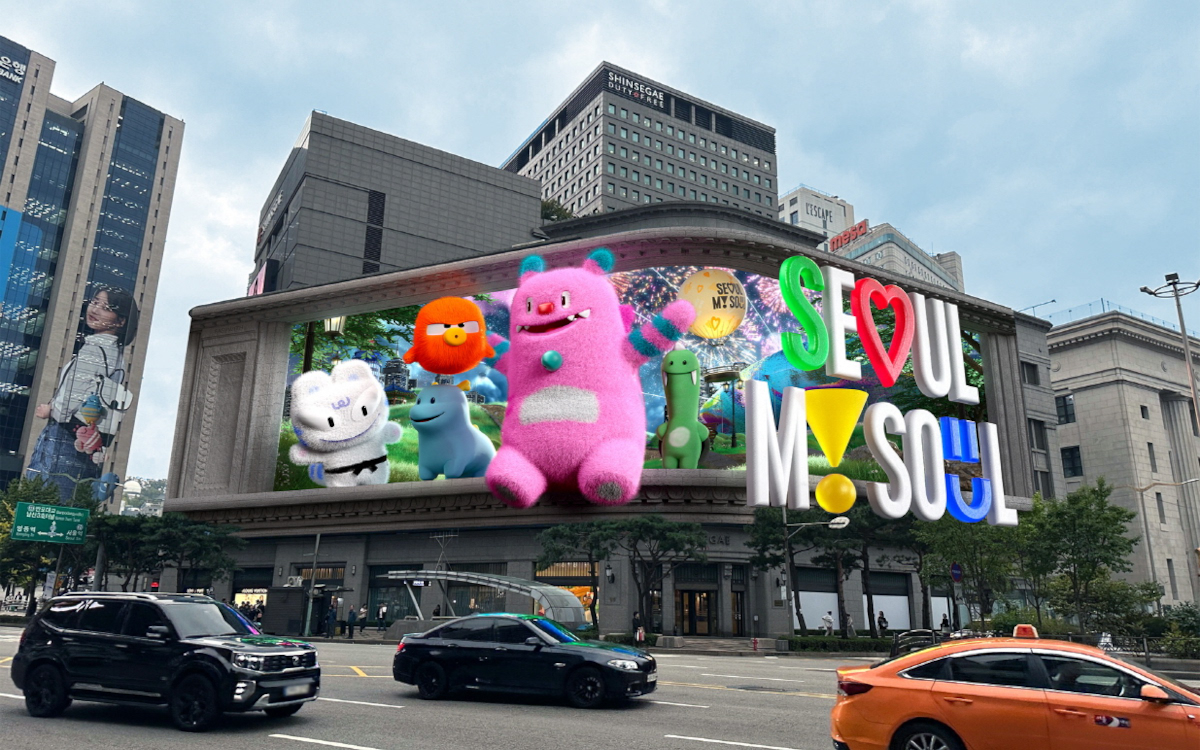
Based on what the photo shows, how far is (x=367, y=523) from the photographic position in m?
43.9

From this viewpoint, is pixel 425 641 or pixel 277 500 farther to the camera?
pixel 277 500

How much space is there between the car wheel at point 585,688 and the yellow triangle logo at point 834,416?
26.5 meters

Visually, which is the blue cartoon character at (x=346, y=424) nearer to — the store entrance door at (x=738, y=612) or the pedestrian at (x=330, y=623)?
the pedestrian at (x=330, y=623)

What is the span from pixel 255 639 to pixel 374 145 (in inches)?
2696

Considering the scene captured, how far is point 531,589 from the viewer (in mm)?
30891

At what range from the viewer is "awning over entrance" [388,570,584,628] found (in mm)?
30031

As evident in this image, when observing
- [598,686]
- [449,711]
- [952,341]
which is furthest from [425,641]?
[952,341]

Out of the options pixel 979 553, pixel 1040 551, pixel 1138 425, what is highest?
pixel 1138 425

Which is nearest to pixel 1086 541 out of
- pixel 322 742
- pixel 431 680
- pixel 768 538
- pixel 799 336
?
pixel 768 538

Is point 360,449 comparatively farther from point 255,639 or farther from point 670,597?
point 255,639

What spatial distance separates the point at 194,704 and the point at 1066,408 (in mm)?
67512

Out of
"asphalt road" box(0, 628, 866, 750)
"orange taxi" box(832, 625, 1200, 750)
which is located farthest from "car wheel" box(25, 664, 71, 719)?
"orange taxi" box(832, 625, 1200, 750)

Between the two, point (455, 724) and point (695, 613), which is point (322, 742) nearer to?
point (455, 724)

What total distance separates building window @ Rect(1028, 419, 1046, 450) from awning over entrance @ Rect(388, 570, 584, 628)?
31000mm
